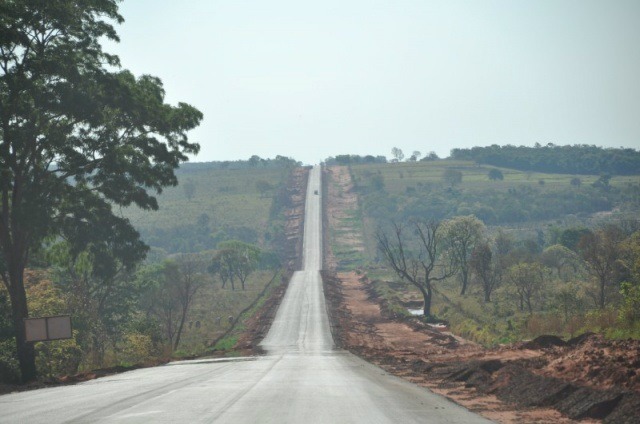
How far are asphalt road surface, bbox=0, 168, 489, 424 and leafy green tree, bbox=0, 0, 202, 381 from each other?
32.7 feet

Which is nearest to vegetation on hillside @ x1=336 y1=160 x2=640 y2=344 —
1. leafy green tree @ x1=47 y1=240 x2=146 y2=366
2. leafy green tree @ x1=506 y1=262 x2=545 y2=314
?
leafy green tree @ x1=506 y1=262 x2=545 y2=314

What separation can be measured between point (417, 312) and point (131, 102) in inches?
1667

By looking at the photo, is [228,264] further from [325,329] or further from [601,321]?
[601,321]

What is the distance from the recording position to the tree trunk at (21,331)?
3106 centimetres

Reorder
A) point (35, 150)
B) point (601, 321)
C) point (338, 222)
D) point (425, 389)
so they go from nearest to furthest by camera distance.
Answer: point (425, 389) < point (601, 321) < point (35, 150) < point (338, 222)

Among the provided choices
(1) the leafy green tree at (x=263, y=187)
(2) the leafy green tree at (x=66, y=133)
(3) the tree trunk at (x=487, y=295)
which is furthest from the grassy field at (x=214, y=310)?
(1) the leafy green tree at (x=263, y=187)

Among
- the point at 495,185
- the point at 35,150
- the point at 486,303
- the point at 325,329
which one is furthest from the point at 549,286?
the point at 495,185

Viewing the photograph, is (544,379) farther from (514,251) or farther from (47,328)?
(514,251)

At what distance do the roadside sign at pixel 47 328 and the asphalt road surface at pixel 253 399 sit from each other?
15.5 feet

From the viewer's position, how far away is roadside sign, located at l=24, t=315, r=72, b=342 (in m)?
29.2

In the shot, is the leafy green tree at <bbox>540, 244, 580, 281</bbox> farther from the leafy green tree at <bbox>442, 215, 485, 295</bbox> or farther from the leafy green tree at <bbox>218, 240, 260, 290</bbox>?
the leafy green tree at <bbox>218, 240, 260, 290</bbox>

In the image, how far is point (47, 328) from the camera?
96.2 ft

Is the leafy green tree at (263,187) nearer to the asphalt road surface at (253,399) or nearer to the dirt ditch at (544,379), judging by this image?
the dirt ditch at (544,379)

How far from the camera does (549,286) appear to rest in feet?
212
